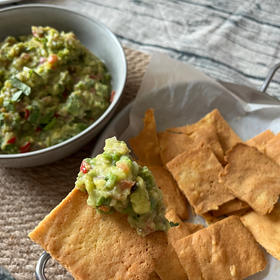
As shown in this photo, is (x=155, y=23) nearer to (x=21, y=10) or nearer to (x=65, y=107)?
(x=21, y=10)

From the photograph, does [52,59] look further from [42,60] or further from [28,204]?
[28,204]

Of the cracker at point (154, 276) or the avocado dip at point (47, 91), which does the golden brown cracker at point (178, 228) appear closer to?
the cracker at point (154, 276)

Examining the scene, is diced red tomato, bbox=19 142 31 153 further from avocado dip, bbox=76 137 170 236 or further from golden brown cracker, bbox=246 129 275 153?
golden brown cracker, bbox=246 129 275 153

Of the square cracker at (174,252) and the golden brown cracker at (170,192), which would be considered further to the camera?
the golden brown cracker at (170,192)

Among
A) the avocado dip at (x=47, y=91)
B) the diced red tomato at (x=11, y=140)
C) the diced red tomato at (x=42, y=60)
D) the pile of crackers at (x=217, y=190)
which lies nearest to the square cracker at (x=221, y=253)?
the pile of crackers at (x=217, y=190)

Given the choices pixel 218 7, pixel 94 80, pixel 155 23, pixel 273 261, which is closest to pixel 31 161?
pixel 94 80

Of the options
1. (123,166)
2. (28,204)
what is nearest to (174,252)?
(123,166)

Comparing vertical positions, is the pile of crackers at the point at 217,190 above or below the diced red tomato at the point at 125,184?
below
